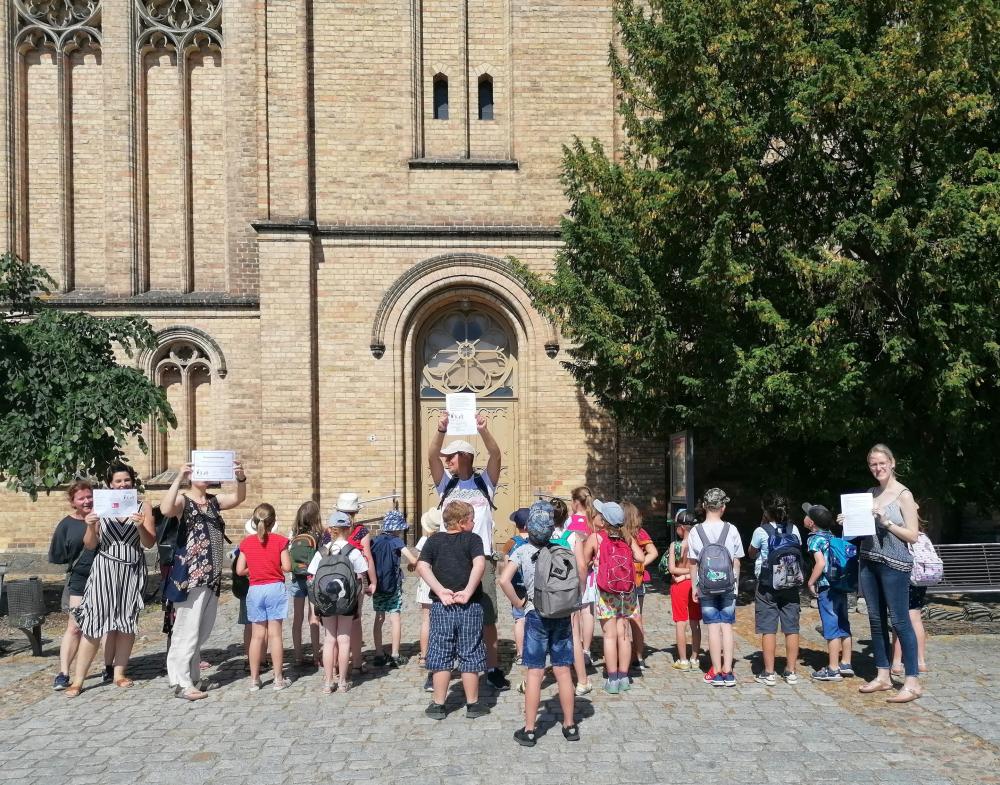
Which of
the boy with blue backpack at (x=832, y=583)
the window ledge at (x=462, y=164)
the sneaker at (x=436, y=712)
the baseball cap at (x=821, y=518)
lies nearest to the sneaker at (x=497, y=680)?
the sneaker at (x=436, y=712)

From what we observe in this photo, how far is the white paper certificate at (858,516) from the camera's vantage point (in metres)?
6.77

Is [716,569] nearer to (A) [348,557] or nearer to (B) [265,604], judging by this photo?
(A) [348,557]

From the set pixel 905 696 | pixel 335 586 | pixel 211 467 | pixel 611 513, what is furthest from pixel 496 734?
pixel 905 696

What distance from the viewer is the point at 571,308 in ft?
39.2

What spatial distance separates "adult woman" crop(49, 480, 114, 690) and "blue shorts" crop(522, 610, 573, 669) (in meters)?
4.14

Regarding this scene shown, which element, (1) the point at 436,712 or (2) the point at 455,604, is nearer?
(2) the point at 455,604

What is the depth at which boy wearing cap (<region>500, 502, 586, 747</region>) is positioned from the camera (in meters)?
5.77

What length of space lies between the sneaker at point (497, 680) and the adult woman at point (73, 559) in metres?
3.49

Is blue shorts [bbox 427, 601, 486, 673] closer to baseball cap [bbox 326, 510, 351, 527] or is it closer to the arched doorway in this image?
baseball cap [bbox 326, 510, 351, 527]

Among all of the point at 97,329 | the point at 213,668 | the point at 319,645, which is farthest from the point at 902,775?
the point at 97,329

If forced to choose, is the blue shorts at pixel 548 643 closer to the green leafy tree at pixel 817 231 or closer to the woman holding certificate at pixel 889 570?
the woman holding certificate at pixel 889 570

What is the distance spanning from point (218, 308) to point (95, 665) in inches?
338

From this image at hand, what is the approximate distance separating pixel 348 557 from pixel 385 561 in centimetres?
92

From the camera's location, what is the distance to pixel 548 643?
5898mm
